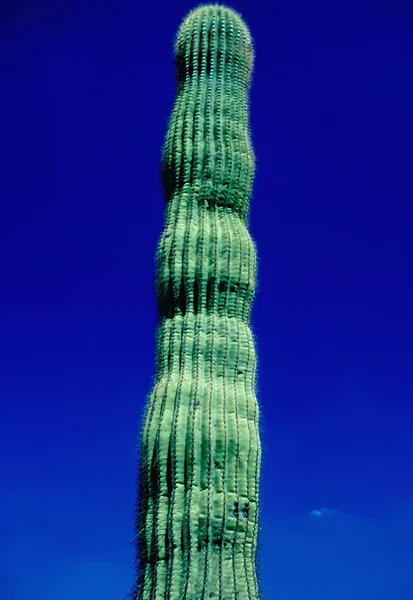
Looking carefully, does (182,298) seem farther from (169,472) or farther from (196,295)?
(169,472)

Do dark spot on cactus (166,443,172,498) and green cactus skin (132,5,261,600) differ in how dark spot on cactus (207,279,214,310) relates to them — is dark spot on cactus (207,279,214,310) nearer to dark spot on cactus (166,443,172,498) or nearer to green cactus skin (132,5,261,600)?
green cactus skin (132,5,261,600)

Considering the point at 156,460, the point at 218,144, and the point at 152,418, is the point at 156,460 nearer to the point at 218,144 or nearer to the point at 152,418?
the point at 152,418

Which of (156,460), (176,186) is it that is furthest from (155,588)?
(176,186)

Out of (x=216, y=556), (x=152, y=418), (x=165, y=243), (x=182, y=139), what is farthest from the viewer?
(x=182, y=139)

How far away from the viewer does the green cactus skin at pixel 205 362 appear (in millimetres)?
5441

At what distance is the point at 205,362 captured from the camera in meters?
6.02

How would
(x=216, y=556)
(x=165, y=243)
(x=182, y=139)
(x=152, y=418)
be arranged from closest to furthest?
(x=216, y=556) → (x=152, y=418) → (x=165, y=243) → (x=182, y=139)

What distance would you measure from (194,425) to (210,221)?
1720 millimetres

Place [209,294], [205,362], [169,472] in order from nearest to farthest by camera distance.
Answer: [169,472] → [205,362] → [209,294]

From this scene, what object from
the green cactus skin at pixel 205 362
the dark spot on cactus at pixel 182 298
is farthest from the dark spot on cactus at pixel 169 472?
the dark spot on cactus at pixel 182 298

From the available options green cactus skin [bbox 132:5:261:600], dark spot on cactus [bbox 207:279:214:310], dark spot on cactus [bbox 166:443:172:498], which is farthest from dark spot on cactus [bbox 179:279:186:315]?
dark spot on cactus [bbox 166:443:172:498]

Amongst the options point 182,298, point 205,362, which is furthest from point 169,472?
point 182,298

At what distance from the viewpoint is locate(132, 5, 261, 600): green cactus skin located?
17.9 feet

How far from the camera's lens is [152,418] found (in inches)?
233
